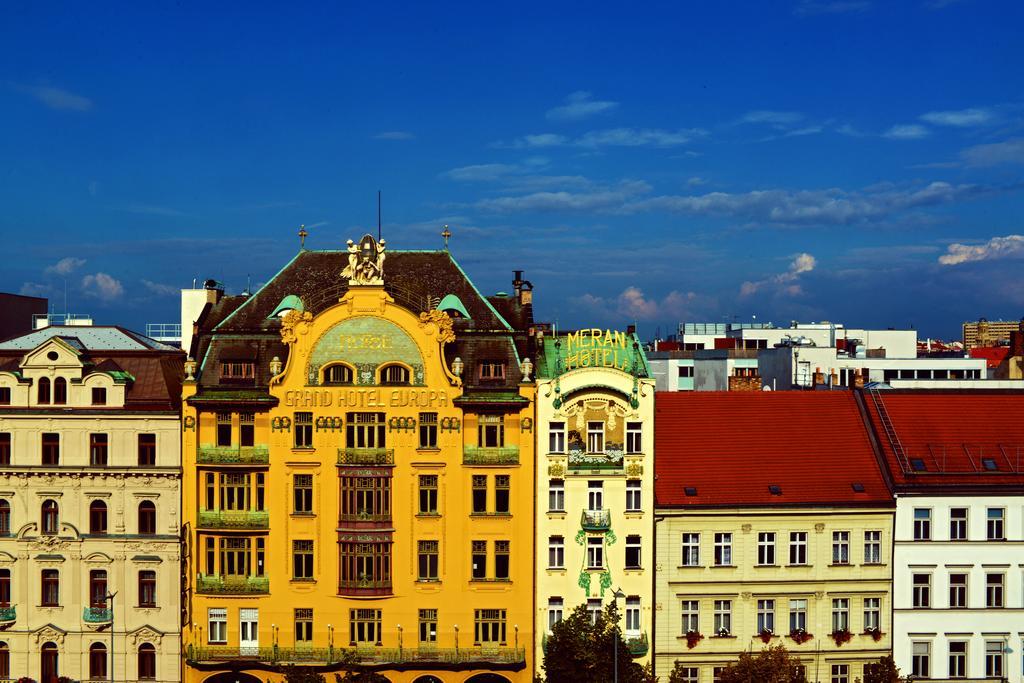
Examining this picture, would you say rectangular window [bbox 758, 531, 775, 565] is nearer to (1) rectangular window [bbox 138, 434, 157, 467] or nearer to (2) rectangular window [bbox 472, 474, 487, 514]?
(2) rectangular window [bbox 472, 474, 487, 514]

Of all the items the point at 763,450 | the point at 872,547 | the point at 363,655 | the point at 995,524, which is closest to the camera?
the point at 363,655

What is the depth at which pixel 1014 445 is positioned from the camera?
66375 millimetres

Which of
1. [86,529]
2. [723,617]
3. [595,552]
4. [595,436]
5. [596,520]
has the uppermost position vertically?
[595,436]

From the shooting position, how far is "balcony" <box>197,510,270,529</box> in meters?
62.8

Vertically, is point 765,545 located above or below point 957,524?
below

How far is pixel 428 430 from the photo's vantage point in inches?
2504

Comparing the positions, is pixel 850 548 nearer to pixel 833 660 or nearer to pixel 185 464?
pixel 833 660

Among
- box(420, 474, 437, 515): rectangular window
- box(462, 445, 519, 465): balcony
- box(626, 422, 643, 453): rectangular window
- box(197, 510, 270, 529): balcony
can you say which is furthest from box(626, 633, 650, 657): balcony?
Result: box(197, 510, 270, 529): balcony

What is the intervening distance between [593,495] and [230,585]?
2074cm

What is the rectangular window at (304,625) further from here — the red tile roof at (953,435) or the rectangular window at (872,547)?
the red tile roof at (953,435)

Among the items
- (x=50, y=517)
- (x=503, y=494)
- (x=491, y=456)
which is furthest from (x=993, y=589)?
(x=50, y=517)

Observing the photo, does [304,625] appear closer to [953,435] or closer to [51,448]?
[51,448]

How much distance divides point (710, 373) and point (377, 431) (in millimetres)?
58031

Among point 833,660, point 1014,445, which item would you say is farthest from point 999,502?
point 833,660
